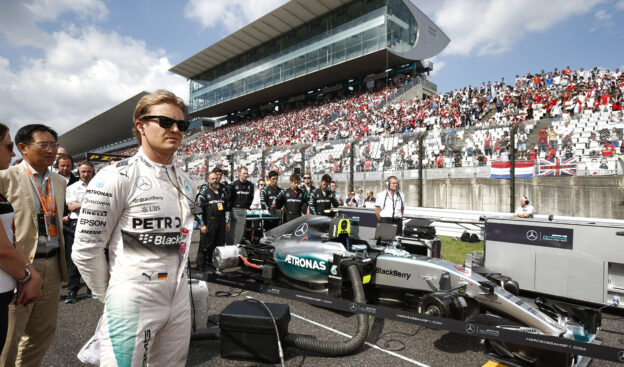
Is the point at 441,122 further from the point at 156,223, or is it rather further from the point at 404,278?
the point at 156,223

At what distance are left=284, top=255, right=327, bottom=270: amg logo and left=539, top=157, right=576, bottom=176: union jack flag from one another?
7.95 meters

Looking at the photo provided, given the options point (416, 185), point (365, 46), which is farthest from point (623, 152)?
point (365, 46)

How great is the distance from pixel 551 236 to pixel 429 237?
1.63 metres

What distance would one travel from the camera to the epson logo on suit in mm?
1463

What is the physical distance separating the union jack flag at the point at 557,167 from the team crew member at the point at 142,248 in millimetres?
10181

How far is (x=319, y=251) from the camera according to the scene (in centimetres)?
437

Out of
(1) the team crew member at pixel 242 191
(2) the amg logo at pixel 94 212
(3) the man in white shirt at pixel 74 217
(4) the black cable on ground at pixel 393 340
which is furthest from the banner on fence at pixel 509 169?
(2) the amg logo at pixel 94 212

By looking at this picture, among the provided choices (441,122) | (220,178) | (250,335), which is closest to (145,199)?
(250,335)

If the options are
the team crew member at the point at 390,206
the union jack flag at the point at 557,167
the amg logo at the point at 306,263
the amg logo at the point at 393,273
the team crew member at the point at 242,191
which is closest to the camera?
the amg logo at the point at 393,273

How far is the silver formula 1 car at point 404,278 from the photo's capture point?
9.57ft

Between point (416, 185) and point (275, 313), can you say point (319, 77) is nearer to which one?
point (416, 185)

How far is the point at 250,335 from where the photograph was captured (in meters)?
2.90

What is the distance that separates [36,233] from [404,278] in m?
3.33

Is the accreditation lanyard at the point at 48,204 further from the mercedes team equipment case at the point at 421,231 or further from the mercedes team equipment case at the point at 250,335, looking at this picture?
the mercedes team equipment case at the point at 421,231
